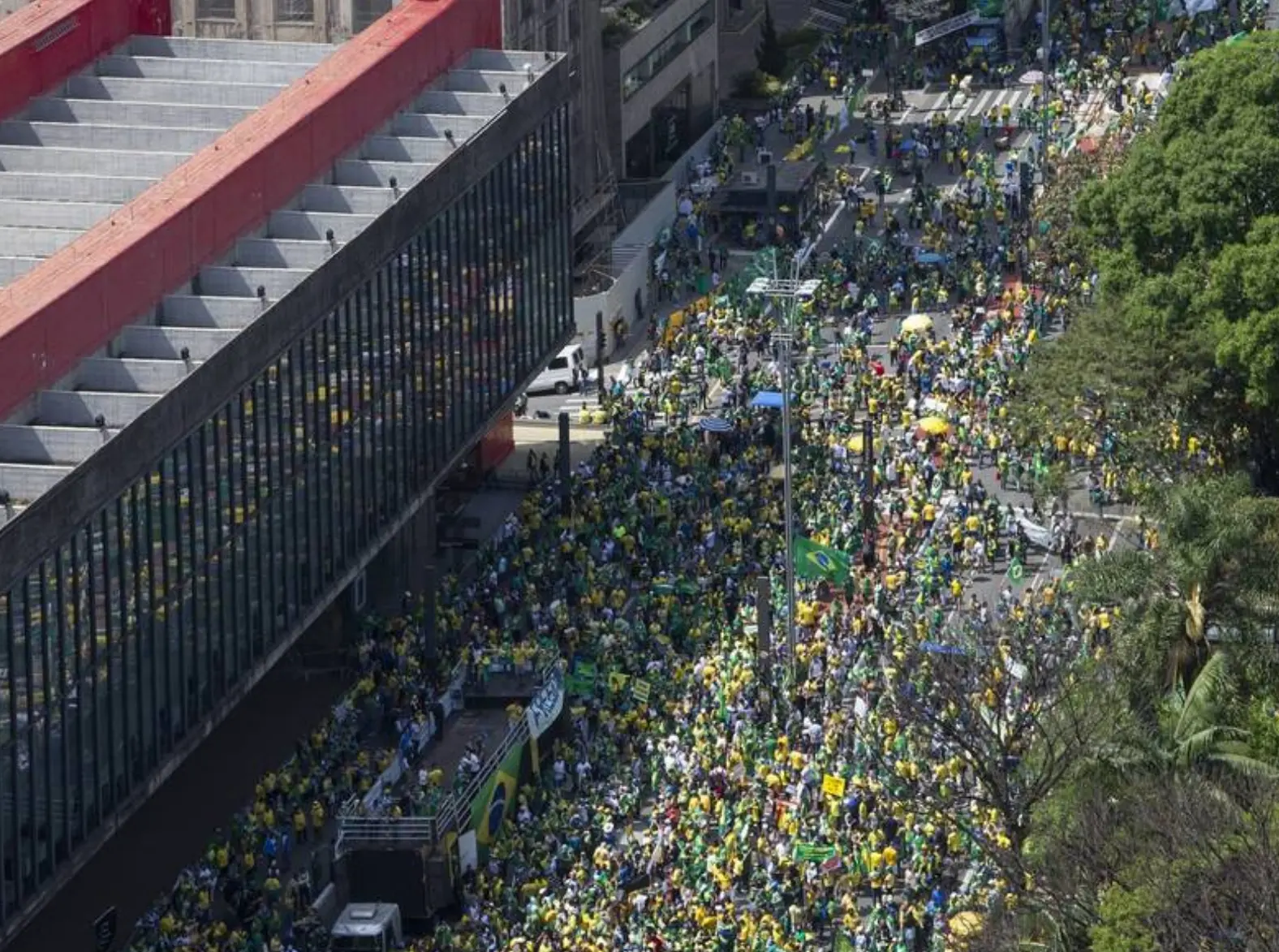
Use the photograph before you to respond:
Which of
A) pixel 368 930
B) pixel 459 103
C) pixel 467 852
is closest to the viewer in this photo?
pixel 368 930

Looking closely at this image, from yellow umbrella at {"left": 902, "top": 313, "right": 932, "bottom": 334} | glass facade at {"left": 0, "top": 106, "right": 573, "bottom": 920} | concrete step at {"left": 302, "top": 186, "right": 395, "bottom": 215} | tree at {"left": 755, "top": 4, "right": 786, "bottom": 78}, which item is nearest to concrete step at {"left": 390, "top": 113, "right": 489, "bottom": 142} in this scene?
glass facade at {"left": 0, "top": 106, "right": 573, "bottom": 920}

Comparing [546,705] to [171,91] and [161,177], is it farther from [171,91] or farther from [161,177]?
[171,91]

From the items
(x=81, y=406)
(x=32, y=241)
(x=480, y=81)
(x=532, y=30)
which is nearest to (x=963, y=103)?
(x=532, y=30)

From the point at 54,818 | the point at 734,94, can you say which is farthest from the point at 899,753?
the point at 734,94

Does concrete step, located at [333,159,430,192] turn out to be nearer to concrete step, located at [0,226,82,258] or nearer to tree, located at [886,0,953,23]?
concrete step, located at [0,226,82,258]

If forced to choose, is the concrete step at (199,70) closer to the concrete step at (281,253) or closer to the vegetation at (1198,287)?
the concrete step at (281,253)

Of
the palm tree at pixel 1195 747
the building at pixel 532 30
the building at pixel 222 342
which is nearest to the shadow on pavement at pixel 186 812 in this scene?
the building at pixel 222 342
